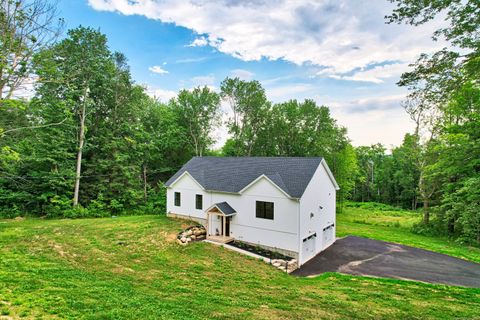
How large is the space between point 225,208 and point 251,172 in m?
3.14

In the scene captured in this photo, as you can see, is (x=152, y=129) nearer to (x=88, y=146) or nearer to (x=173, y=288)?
(x=88, y=146)

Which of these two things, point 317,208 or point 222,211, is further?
point 222,211

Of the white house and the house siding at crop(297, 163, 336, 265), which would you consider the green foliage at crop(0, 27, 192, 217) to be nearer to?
the white house

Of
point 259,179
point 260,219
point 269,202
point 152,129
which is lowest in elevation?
point 260,219

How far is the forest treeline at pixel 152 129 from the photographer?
7000 millimetres

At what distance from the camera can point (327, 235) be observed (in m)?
16.7

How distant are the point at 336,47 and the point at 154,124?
2349 cm

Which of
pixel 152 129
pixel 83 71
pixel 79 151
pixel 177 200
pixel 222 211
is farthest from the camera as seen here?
pixel 152 129

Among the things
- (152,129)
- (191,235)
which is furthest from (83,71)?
(191,235)

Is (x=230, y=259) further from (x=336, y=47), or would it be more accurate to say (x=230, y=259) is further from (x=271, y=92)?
(x=271, y=92)

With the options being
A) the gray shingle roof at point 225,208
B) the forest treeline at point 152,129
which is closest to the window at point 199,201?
the gray shingle roof at point 225,208

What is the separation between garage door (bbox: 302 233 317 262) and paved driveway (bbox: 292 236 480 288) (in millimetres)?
331

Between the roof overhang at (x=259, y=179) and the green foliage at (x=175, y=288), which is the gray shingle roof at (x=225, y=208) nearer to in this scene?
the roof overhang at (x=259, y=179)

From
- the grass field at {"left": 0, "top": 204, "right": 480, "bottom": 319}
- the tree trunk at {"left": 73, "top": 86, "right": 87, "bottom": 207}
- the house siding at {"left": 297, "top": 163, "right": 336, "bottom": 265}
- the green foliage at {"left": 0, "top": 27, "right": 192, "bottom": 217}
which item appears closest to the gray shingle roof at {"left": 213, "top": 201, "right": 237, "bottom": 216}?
the grass field at {"left": 0, "top": 204, "right": 480, "bottom": 319}
